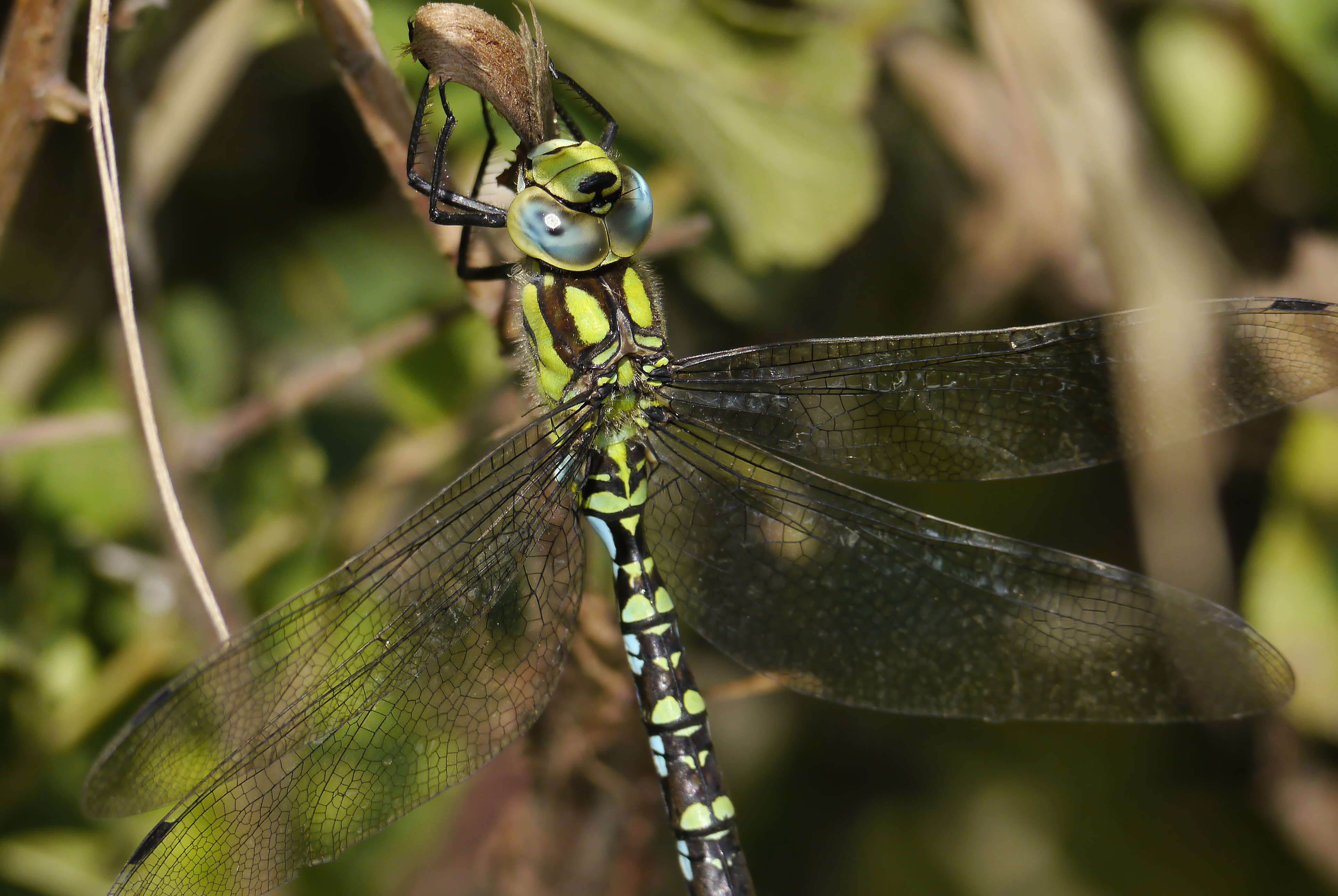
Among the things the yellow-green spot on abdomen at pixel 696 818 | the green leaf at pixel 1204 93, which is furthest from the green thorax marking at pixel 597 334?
the green leaf at pixel 1204 93

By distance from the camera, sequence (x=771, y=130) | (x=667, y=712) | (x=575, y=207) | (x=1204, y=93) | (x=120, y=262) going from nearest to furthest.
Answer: (x=120, y=262), (x=575, y=207), (x=667, y=712), (x=771, y=130), (x=1204, y=93)

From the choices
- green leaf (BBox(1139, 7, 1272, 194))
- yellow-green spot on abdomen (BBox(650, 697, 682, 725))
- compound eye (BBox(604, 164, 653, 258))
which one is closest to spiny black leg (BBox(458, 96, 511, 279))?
compound eye (BBox(604, 164, 653, 258))

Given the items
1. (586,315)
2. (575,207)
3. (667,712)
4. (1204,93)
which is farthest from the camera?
(1204,93)

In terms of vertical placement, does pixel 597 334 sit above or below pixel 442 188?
below

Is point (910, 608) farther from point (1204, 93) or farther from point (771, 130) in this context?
point (1204, 93)

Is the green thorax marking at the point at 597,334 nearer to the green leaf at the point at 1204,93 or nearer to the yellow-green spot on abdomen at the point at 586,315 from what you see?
the yellow-green spot on abdomen at the point at 586,315

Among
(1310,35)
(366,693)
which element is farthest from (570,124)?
(1310,35)

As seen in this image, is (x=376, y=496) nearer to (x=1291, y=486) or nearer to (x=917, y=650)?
(x=917, y=650)
